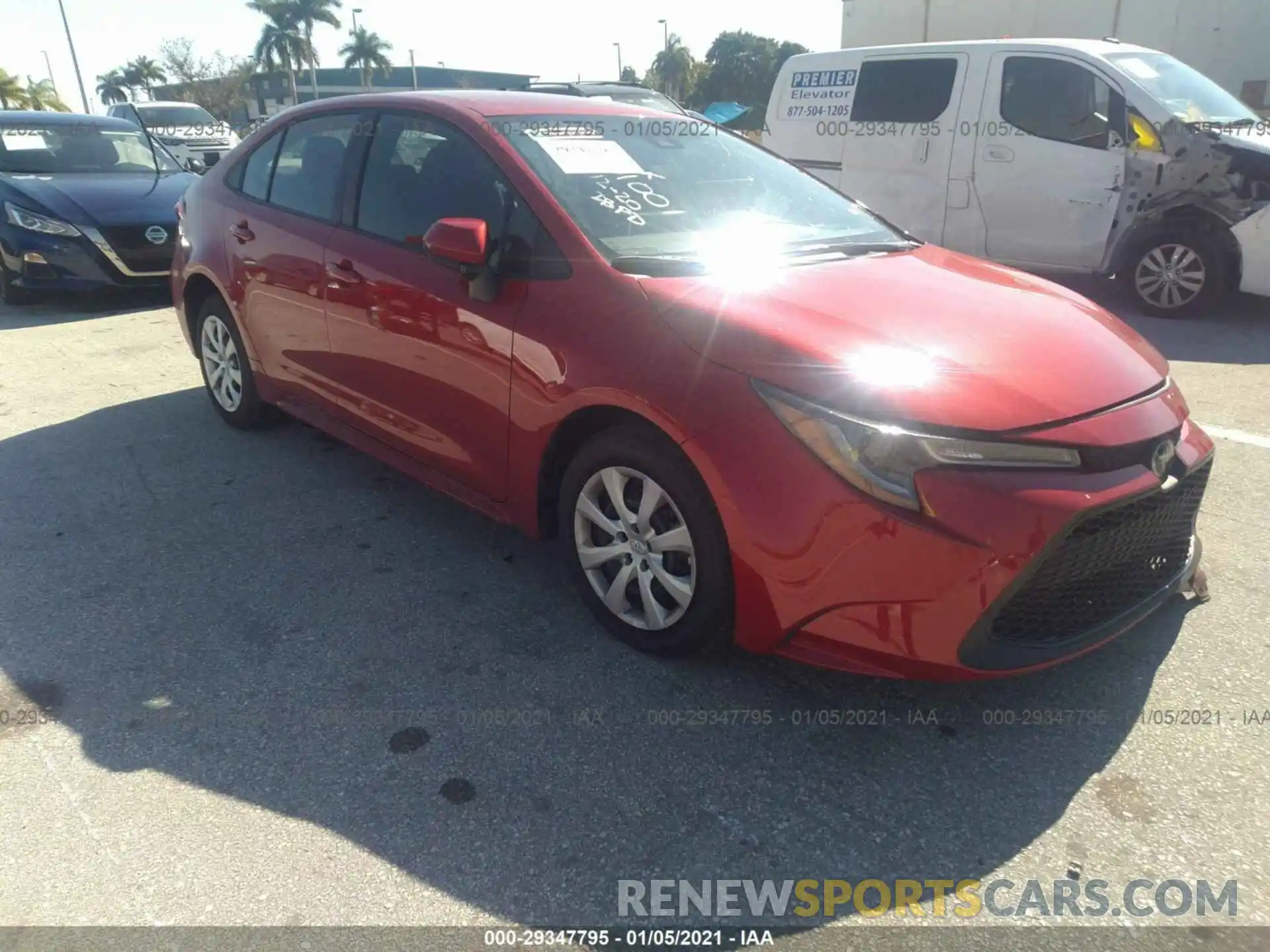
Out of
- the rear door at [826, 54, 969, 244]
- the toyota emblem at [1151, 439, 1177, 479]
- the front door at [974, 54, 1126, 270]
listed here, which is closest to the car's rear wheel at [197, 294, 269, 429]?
the toyota emblem at [1151, 439, 1177, 479]

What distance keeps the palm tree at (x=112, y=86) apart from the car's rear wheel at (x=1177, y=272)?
86.1 meters

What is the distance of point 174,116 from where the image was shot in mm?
19500

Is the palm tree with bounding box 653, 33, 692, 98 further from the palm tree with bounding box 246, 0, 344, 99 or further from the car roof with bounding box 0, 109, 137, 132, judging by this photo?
the car roof with bounding box 0, 109, 137, 132

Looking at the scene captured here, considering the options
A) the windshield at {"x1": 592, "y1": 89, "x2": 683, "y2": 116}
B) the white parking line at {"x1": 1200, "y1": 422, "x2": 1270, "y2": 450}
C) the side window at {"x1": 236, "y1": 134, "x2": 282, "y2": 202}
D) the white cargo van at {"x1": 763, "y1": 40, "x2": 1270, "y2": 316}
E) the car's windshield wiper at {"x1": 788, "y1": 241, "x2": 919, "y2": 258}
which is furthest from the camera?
the windshield at {"x1": 592, "y1": 89, "x2": 683, "y2": 116}

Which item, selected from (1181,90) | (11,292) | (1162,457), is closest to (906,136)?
(1181,90)

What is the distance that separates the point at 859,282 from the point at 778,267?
25cm

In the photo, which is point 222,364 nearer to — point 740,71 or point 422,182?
point 422,182

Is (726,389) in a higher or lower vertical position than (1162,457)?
higher

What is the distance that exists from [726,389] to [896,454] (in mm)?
474

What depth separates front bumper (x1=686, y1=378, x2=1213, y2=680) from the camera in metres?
2.19

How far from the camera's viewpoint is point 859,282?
9.65 ft

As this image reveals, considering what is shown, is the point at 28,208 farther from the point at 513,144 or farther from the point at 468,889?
the point at 468,889

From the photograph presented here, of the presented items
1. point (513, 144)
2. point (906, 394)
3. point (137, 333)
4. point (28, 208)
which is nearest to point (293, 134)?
point (513, 144)

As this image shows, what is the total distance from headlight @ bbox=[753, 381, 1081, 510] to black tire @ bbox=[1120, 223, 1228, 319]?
5.52 metres
